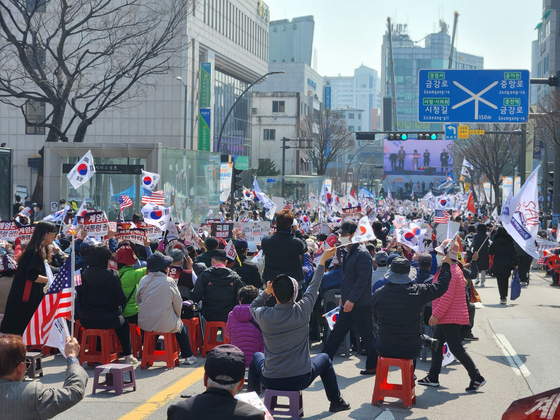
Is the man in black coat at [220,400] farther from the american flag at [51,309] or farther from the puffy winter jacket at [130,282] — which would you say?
the puffy winter jacket at [130,282]

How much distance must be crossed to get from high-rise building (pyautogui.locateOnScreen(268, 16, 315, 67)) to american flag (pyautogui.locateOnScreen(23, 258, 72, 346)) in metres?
149

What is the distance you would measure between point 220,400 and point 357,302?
4.76 metres

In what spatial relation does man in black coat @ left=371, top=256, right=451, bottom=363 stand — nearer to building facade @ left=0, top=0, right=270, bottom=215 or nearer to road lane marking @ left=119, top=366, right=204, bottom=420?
road lane marking @ left=119, top=366, right=204, bottom=420

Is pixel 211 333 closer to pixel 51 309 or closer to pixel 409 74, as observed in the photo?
pixel 51 309

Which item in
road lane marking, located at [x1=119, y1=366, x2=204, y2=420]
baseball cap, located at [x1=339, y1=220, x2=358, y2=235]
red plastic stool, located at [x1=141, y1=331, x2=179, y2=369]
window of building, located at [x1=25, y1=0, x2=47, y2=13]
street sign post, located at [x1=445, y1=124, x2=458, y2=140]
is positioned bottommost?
road lane marking, located at [x1=119, y1=366, x2=204, y2=420]

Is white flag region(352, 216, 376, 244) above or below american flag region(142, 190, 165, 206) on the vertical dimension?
below

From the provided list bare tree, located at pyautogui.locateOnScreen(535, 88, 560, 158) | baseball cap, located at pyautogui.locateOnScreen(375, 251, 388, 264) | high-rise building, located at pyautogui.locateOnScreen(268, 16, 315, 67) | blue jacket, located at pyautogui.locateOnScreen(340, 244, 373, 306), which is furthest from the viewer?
high-rise building, located at pyautogui.locateOnScreen(268, 16, 315, 67)

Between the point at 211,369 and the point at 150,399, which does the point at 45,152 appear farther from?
the point at 211,369

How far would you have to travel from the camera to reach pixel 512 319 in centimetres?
1384

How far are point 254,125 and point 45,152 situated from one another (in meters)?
66.7

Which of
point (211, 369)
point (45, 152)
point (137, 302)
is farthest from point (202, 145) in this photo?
point (211, 369)

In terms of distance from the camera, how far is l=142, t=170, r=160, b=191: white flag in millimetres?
17672

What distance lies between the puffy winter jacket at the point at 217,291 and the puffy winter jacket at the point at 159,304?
44cm

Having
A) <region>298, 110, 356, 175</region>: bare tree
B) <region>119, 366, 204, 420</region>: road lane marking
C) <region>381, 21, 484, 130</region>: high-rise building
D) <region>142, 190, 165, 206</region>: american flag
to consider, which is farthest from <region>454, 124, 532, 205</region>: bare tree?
<region>381, 21, 484, 130</region>: high-rise building
